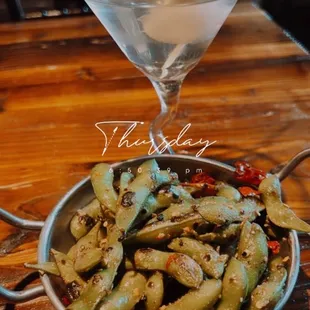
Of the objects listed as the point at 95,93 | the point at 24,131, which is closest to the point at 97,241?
the point at 24,131

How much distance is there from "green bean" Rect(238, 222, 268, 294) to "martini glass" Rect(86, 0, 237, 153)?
33cm

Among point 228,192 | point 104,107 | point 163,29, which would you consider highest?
point 163,29

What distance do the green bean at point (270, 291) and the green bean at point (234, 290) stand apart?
0.9 inches

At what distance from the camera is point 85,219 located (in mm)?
679

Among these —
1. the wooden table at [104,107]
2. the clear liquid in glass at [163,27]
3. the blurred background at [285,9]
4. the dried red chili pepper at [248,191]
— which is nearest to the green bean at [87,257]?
the wooden table at [104,107]

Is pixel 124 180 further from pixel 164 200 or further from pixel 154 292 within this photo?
pixel 154 292

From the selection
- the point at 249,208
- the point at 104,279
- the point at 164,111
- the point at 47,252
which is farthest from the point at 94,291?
the point at 164,111

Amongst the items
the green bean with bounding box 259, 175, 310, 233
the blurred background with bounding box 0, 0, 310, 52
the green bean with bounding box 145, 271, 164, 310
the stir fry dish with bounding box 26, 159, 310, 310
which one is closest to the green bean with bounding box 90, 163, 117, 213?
the stir fry dish with bounding box 26, 159, 310, 310

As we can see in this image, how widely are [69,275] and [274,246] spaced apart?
0.88ft

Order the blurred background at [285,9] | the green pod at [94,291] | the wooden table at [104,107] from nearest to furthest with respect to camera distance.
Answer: the green pod at [94,291]
the wooden table at [104,107]
the blurred background at [285,9]

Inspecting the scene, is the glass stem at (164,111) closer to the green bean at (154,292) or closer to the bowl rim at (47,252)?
the bowl rim at (47,252)

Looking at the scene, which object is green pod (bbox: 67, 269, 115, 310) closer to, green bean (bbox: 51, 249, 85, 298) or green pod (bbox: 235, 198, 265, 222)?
green bean (bbox: 51, 249, 85, 298)

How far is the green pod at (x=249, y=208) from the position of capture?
25.1 inches

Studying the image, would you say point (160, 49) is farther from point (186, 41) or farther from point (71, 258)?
point (71, 258)
